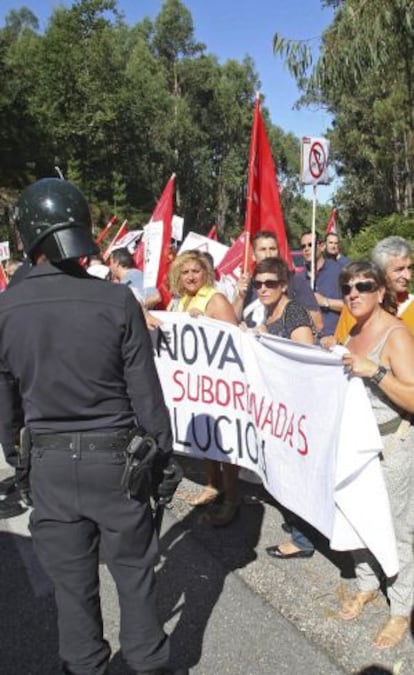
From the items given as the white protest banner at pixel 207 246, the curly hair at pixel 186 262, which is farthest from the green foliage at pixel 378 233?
the curly hair at pixel 186 262

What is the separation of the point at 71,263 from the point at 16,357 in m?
0.39

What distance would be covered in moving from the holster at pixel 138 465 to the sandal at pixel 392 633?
4.78ft

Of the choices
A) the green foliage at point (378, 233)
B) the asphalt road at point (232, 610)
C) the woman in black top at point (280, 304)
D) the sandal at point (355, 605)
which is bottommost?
the asphalt road at point (232, 610)

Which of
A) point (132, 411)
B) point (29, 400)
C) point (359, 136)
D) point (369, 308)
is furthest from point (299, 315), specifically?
point (359, 136)

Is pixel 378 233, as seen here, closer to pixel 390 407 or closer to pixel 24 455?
pixel 390 407

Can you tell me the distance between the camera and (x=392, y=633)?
9.85 ft

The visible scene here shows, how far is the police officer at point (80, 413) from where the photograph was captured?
2246 millimetres

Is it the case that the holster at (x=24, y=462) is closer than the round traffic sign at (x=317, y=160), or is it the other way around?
the holster at (x=24, y=462)

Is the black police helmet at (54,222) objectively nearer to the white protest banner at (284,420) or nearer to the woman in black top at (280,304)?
the white protest banner at (284,420)

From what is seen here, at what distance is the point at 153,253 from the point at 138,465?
4.64 metres

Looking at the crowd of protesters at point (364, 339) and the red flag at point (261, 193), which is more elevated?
the red flag at point (261, 193)

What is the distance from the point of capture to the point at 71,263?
2.33 meters

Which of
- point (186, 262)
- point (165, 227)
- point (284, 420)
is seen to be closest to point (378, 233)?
point (165, 227)

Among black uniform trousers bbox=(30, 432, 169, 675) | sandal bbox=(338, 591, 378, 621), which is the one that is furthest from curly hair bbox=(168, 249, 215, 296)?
black uniform trousers bbox=(30, 432, 169, 675)
